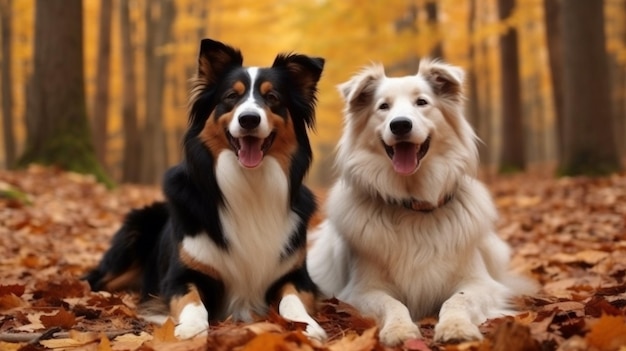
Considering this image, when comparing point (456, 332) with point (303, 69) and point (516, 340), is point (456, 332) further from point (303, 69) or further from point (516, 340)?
point (303, 69)

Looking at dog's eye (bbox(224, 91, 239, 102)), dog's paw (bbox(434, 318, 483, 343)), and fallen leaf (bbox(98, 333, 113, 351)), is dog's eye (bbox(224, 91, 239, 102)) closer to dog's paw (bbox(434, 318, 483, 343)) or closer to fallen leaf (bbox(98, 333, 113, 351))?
fallen leaf (bbox(98, 333, 113, 351))

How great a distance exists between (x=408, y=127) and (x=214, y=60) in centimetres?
128

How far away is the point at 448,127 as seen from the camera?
4074mm

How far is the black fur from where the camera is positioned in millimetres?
3602

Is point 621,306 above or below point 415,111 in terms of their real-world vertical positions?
below

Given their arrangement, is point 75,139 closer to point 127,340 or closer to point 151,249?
point 151,249

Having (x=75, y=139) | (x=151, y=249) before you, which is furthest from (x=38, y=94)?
(x=151, y=249)

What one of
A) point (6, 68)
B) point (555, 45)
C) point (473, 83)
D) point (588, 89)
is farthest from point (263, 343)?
point (6, 68)

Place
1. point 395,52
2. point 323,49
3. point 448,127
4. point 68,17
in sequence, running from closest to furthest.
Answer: point 448,127
point 68,17
point 395,52
point 323,49

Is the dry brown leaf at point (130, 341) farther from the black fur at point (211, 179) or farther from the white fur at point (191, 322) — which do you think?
the black fur at point (211, 179)

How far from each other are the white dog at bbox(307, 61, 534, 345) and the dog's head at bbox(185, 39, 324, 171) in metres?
0.47

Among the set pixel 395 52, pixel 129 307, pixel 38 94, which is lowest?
pixel 129 307

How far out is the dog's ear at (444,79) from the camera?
4.13 metres

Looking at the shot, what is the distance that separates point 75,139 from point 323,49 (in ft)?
27.5
